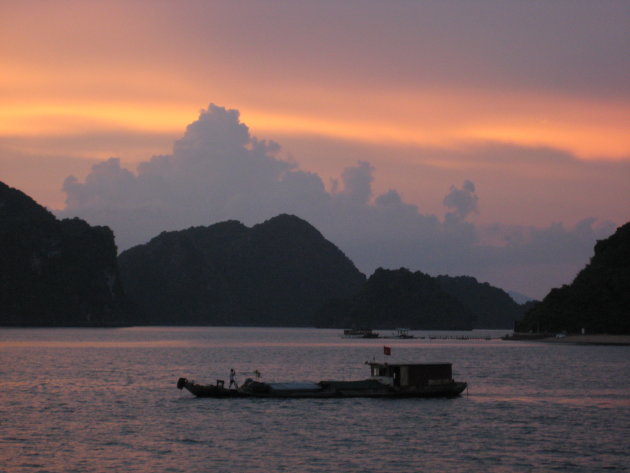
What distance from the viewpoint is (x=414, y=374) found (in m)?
81.5

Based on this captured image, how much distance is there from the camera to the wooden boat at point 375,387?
3095 inches

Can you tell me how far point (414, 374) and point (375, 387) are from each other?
3900mm

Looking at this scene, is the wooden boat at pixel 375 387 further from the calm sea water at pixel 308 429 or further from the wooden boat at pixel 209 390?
the calm sea water at pixel 308 429

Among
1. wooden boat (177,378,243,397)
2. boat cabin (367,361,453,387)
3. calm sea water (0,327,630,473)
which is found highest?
boat cabin (367,361,453,387)

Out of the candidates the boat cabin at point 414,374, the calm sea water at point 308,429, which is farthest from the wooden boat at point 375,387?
the calm sea water at point 308,429

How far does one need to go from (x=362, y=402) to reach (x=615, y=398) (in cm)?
2562

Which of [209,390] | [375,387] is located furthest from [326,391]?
[209,390]

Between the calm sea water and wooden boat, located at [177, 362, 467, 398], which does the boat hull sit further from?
the calm sea water

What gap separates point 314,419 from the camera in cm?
6762

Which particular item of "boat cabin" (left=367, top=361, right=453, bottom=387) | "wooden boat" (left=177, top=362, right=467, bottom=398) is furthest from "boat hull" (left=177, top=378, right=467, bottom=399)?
"boat cabin" (left=367, top=361, right=453, bottom=387)

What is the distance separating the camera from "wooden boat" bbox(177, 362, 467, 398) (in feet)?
258

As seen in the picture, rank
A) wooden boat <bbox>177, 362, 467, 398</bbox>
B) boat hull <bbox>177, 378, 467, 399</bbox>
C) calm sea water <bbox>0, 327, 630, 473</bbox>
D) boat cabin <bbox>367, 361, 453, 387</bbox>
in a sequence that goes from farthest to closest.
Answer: boat cabin <bbox>367, 361, 453, 387</bbox> < wooden boat <bbox>177, 362, 467, 398</bbox> < boat hull <bbox>177, 378, 467, 399</bbox> < calm sea water <bbox>0, 327, 630, 473</bbox>

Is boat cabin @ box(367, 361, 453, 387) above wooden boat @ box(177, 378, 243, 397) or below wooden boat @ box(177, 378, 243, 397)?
above

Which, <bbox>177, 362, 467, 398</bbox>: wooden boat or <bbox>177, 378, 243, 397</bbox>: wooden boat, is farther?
<bbox>177, 362, 467, 398</bbox>: wooden boat
